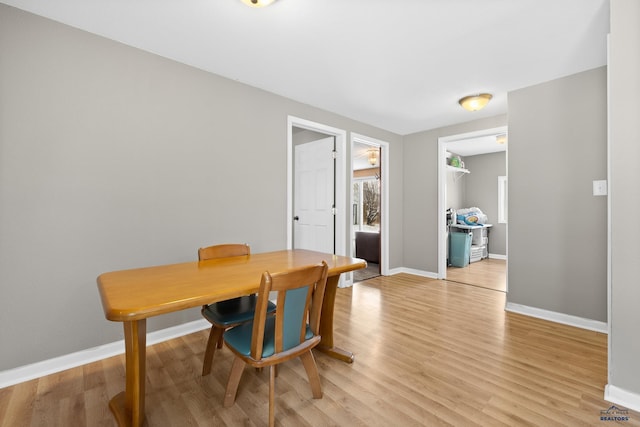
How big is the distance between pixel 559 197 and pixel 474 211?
139 inches

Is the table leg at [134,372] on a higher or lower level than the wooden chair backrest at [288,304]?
lower

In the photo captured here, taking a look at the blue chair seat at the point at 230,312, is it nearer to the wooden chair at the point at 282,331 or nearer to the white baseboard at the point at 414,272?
the wooden chair at the point at 282,331

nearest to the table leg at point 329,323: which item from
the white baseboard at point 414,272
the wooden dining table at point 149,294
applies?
the wooden dining table at point 149,294

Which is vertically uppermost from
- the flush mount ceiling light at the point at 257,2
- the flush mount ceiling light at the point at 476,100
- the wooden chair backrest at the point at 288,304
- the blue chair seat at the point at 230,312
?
the flush mount ceiling light at the point at 257,2

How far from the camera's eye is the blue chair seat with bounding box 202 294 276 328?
5.70ft

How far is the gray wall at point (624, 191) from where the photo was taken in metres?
1.57

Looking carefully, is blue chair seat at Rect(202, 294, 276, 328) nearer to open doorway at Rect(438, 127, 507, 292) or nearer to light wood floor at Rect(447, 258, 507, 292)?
open doorway at Rect(438, 127, 507, 292)

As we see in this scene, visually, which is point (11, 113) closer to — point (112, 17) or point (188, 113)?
point (112, 17)

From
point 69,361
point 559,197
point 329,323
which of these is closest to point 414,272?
point 559,197

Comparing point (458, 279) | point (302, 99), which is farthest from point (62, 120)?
point (458, 279)

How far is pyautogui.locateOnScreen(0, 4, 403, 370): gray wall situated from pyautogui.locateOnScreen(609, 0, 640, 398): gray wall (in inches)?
110

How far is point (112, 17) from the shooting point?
6.41 ft

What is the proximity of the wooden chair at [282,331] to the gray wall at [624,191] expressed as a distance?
66.2 inches

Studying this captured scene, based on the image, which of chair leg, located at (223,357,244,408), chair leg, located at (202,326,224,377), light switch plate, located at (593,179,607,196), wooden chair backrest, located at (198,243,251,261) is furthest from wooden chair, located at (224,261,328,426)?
light switch plate, located at (593,179,607,196)
